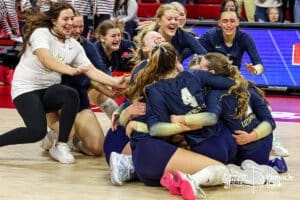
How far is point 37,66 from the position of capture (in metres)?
5.27

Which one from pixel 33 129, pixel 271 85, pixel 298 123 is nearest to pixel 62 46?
pixel 33 129

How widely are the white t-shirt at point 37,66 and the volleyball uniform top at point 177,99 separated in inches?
45.7

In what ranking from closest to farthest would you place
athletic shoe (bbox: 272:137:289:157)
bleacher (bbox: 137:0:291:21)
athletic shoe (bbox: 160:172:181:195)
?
athletic shoe (bbox: 160:172:181:195), athletic shoe (bbox: 272:137:289:157), bleacher (bbox: 137:0:291:21)

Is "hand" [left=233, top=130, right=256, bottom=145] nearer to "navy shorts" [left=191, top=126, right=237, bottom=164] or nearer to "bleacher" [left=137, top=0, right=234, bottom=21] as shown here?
"navy shorts" [left=191, top=126, right=237, bottom=164]

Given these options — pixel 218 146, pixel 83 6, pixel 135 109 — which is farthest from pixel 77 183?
pixel 83 6

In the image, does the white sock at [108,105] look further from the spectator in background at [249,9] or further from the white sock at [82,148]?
the spectator in background at [249,9]

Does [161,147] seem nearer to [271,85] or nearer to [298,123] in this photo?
[298,123]

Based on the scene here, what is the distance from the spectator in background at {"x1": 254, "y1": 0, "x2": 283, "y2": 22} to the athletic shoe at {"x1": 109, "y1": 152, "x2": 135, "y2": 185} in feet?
20.3

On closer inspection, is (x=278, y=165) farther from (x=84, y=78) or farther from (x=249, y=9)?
(x=249, y=9)

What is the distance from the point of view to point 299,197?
4270 mm

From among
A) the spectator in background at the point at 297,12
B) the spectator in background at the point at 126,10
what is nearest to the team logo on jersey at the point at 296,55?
the spectator in background at the point at 297,12

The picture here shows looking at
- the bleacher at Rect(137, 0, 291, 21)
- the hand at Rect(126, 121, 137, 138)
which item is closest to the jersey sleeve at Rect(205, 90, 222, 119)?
the hand at Rect(126, 121, 137, 138)

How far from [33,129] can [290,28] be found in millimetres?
5029

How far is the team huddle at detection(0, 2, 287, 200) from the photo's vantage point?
4.32 meters
